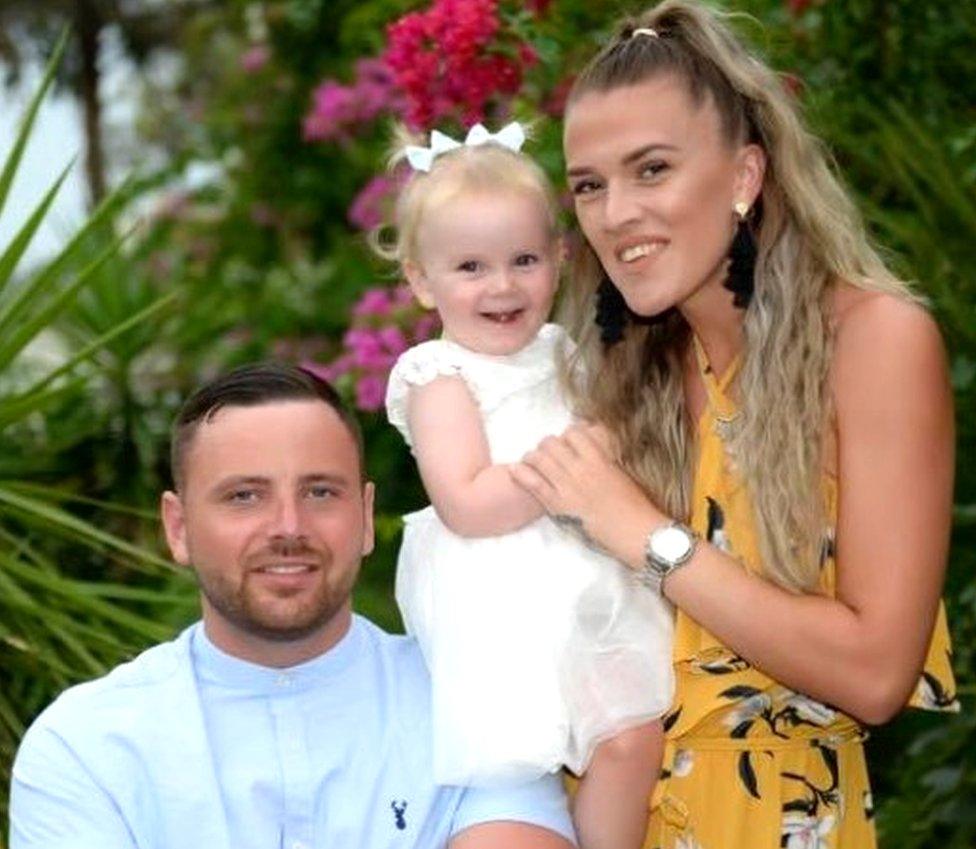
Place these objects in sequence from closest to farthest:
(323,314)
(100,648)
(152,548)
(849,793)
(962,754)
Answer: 1. (849,793)
2. (100,648)
3. (962,754)
4. (152,548)
5. (323,314)

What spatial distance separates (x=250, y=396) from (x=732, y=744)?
3.02ft

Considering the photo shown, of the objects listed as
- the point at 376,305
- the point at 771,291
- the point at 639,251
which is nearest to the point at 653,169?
the point at 639,251

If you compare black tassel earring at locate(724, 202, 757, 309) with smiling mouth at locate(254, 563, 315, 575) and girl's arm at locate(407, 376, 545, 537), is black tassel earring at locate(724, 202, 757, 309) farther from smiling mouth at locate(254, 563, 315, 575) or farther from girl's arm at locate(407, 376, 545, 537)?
smiling mouth at locate(254, 563, 315, 575)

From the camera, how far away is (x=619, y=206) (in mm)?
3666

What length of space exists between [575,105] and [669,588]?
77 centimetres

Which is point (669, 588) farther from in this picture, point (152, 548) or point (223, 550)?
point (152, 548)

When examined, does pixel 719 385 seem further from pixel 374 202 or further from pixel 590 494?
pixel 374 202

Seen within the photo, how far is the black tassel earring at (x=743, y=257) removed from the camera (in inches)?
146

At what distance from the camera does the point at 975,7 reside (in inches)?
242

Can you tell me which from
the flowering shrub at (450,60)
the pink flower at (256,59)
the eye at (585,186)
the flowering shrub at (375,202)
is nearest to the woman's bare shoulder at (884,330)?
the eye at (585,186)

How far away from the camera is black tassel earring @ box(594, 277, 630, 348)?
3.95m

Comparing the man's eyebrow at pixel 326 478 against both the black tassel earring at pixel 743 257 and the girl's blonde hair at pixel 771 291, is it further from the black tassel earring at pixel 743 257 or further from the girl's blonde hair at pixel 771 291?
the black tassel earring at pixel 743 257

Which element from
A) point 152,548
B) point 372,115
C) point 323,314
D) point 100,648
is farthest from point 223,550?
point 323,314

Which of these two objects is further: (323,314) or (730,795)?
(323,314)
